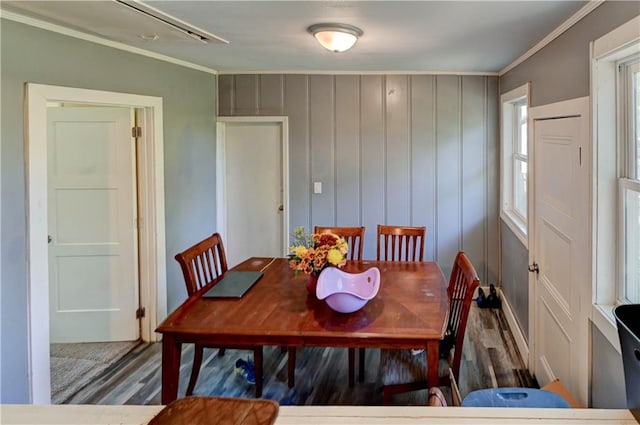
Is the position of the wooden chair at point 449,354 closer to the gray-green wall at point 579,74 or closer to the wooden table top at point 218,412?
the gray-green wall at point 579,74

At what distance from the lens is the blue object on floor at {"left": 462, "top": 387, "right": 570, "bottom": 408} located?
182 centimetres

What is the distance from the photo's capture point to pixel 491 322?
425 cm

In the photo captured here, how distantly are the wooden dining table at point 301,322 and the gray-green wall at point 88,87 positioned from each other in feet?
3.26

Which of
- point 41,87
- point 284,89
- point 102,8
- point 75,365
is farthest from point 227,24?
point 75,365

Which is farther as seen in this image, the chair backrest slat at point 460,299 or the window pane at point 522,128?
the window pane at point 522,128

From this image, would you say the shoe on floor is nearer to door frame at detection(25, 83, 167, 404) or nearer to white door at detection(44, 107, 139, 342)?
door frame at detection(25, 83, 167, 404)

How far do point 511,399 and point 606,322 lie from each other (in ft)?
1.68

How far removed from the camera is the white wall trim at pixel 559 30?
2184 mm

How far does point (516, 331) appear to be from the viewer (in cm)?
383

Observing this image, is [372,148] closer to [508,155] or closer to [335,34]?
[508,155]

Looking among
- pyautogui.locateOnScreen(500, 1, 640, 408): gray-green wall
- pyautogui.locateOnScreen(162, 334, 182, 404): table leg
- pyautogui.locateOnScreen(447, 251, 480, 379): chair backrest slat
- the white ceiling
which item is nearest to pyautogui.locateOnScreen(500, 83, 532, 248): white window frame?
the white ceiling

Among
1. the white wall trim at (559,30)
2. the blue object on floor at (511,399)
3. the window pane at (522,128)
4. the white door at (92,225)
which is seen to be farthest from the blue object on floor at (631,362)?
the white door at (92,225)

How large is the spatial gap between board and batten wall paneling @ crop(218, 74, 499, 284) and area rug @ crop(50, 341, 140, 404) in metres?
2.16

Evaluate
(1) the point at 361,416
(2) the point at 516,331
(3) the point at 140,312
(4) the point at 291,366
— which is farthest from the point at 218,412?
(2) the point at 516,331
